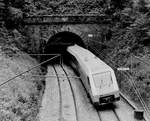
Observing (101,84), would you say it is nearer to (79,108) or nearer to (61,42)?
(79,108)

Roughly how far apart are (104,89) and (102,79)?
31.6 inches

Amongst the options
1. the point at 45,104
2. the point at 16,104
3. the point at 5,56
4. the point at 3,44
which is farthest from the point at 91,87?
the point at 3,44

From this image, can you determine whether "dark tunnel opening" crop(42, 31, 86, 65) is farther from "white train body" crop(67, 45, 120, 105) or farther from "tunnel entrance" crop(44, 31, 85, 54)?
"white train body" crop(67, 45, 120, 105)

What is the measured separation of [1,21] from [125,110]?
48.4ft

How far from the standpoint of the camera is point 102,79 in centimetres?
1825

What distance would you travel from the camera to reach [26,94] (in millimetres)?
18109

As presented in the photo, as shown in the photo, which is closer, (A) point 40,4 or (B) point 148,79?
(B) point 148,79

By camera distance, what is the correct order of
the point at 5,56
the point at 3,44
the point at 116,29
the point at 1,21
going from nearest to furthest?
the point at 5,56, the point at 3,44, the point at 1,21, the point at 116,29

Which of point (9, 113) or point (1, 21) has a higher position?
point (1, 21)

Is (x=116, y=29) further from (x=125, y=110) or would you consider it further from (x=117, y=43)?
(x=125, y=110)

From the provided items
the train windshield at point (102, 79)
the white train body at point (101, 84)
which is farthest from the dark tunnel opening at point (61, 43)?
the train windshield at point (102, 79)

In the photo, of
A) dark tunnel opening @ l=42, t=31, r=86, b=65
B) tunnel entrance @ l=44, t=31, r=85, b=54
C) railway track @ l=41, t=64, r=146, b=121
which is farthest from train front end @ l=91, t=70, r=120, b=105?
tunnel entrance @ l=44, t=31, r=85, b=54

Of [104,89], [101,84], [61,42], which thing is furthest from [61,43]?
[104,89]

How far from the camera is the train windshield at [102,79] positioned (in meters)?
18.0
